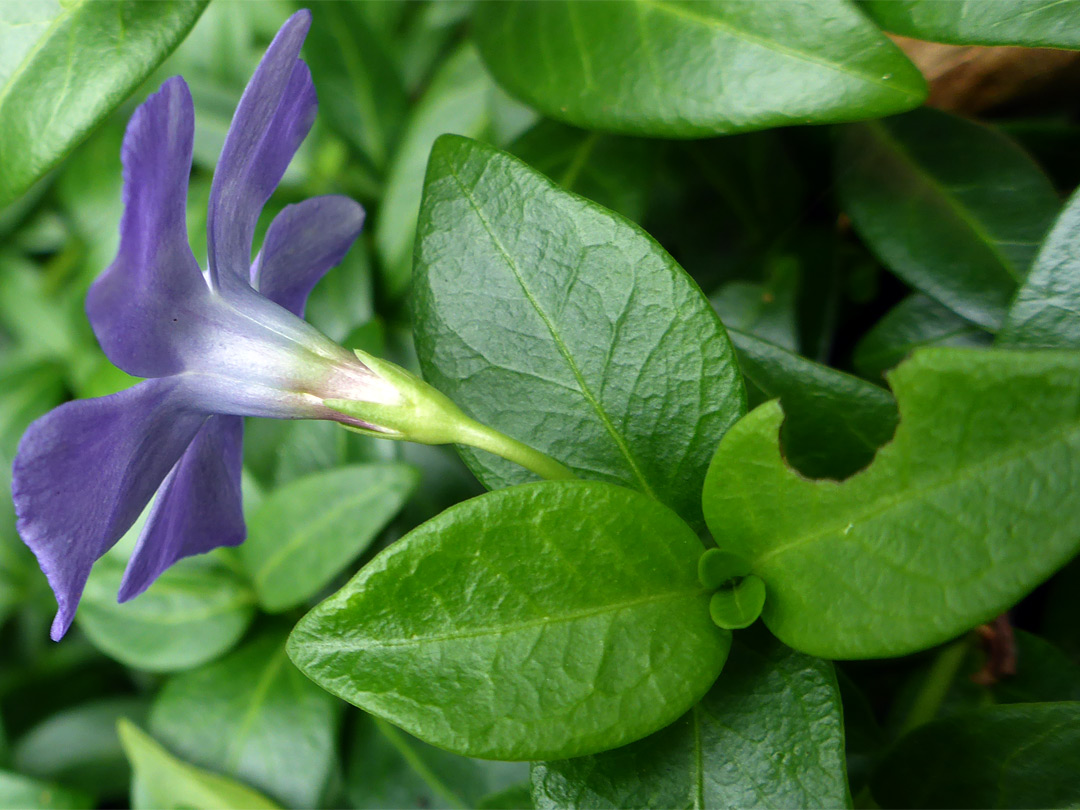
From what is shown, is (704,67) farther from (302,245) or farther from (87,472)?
(87,472)

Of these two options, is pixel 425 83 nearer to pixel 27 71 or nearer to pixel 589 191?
pixel 589 191

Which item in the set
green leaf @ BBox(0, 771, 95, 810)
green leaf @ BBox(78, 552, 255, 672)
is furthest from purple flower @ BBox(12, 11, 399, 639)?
green leaf @ BBox(0, 771, 95, 810)

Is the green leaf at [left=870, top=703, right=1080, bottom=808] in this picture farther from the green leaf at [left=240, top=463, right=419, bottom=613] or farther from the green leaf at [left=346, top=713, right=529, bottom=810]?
the green leaf at [left=240, top=463, right=419, bottom=613]

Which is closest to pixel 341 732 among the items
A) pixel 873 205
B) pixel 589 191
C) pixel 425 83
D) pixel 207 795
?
pixel 207 795

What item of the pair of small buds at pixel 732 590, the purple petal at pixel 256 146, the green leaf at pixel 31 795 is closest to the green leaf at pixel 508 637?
the pair of small buds at pixel 732 590

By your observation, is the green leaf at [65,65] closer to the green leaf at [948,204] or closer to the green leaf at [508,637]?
the green leaf at [508,637]
